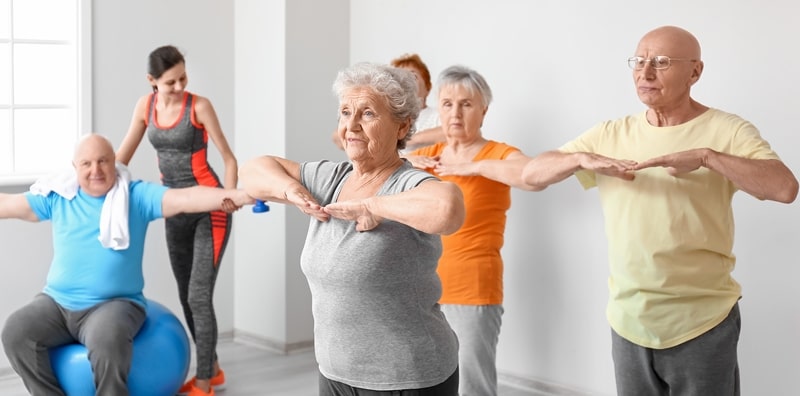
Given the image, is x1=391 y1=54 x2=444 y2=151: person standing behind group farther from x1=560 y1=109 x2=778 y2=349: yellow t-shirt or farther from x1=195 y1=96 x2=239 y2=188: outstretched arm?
x1=560 y1=109 x2=778 y2=349: yellow t-shirt

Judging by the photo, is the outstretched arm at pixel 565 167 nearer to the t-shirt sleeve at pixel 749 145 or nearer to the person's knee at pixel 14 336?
the t-shirt sleeve at pixel 749 145

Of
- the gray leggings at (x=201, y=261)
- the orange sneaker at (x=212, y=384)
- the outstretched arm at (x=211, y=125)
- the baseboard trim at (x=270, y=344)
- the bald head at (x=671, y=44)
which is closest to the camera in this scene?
the bald head at (x=671, y=44)

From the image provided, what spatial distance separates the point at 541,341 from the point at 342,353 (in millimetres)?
2480

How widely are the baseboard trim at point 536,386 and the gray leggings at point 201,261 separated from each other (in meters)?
1.43

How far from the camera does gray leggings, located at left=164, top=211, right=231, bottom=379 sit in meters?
4.31

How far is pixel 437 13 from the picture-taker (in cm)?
492

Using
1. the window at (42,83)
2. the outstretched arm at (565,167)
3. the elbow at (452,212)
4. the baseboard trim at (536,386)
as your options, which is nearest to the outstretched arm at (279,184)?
the elbow at (452,212)

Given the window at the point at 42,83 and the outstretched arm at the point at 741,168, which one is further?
the window at the point at 42,83

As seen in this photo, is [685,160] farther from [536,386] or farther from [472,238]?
[536,386]

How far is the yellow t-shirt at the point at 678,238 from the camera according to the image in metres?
2.62

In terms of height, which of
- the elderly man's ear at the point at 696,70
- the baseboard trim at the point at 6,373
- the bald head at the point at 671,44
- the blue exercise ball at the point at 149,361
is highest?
the bald head at the point at 671,44

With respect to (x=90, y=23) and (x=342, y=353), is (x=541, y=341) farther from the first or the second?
(x=90, y=23)

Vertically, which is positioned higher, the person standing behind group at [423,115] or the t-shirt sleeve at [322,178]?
the person standing behind group at [423,115]

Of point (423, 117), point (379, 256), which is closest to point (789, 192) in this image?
point (379, 256)
